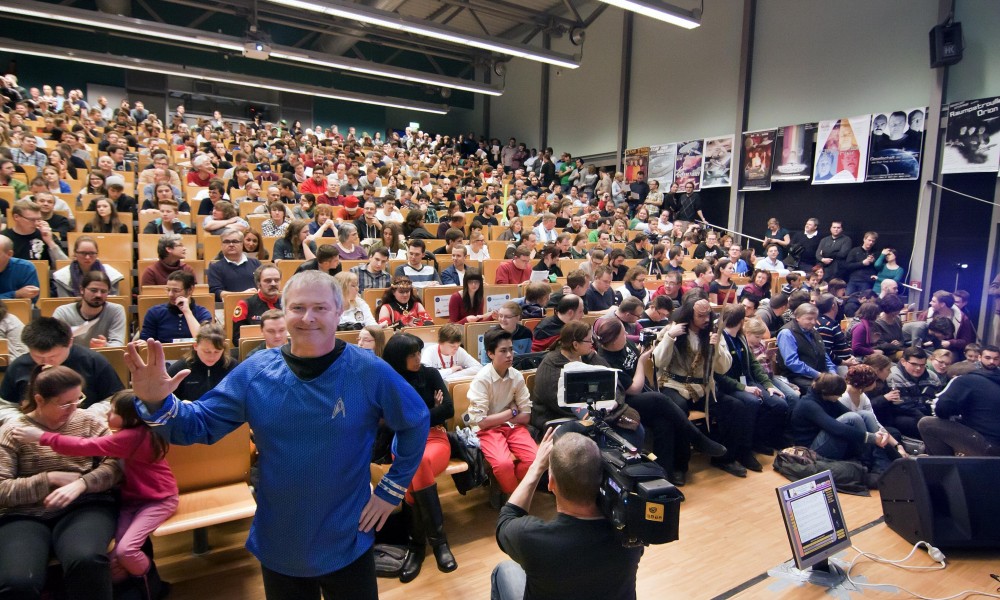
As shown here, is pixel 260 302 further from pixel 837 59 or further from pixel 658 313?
pixel 837 59

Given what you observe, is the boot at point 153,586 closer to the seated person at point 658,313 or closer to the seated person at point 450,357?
the seated person at point 450,357

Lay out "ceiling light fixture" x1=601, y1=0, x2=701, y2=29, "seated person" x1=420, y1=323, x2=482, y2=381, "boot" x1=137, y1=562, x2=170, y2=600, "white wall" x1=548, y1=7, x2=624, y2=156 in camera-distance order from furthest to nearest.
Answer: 1. "white wall" x1=548, y1=7, x2=624, y2=156
2. "ceiling light fixture" x1=601, y1=0, x2=701, y2=29
3. "seated person" x1=420, y1=323, x2=482, y2=381
4. "boot" x1=137, y1=562, x2=170, y2=600

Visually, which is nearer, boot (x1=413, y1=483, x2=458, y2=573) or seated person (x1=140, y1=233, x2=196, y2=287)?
boot (x1=413, y1=483, x2=458, y2=573)

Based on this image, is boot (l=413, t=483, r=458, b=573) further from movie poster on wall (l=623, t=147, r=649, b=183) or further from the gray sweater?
movie poster on wall (l=623, t=147, r=649, b=183)

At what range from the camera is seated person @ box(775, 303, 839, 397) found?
4.32m

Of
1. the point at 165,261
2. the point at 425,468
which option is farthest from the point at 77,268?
Result: the point at 425,468

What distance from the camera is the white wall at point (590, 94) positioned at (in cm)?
1234

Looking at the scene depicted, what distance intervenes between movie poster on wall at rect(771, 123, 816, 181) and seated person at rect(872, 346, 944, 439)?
529 cm

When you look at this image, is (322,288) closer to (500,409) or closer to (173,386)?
(173,386)

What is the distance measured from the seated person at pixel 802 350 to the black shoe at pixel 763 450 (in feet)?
2.11

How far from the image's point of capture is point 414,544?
Result: 2.52 metres

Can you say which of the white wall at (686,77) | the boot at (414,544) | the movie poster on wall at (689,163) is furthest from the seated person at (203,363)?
the white wall at (686,77)

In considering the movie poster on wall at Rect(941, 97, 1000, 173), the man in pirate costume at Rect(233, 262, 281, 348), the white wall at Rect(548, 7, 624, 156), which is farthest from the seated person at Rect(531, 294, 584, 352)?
the white wall at Rect(548, 7, 624, 156)

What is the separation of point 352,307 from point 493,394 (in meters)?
1.36
